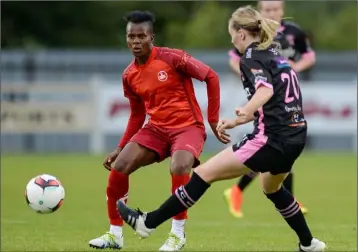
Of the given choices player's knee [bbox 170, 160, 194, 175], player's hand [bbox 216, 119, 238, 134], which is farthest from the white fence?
player's hand [bbox 216, 119, 238, 134]

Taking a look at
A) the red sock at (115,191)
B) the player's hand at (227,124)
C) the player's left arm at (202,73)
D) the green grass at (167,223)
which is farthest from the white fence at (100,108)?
the player's hand at (227,124)

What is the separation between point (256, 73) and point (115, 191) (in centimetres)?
194

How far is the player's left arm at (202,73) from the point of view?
865 cm

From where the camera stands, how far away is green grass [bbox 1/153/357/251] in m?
→ 9.17

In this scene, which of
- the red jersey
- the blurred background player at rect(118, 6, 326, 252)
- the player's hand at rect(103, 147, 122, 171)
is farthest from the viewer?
the player's hand at rect(103, 147, 122, 171)

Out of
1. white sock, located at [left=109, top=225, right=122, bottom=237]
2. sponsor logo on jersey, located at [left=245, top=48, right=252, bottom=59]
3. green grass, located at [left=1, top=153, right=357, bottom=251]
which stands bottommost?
green grass, located at [left=1, top=153, right=357, bottom=251]

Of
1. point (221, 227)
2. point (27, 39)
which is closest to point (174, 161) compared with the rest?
point (221, 227)

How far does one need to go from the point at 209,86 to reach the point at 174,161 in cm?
80

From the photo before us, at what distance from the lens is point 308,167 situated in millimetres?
19719

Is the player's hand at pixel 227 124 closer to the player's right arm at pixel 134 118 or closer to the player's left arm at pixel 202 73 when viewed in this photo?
the player's left arm at pixel 202 73

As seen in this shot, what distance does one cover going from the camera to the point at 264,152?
24.9 feet

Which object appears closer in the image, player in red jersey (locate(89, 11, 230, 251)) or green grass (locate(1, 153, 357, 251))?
player in red jersey (locate(89, 11, 230, 251))

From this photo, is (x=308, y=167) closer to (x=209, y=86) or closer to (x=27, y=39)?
(x=209, y=86)

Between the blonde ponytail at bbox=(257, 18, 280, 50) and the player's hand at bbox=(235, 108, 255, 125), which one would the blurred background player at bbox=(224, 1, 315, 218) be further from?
the player's hand at bbox=(235, 108, 255, 125)
